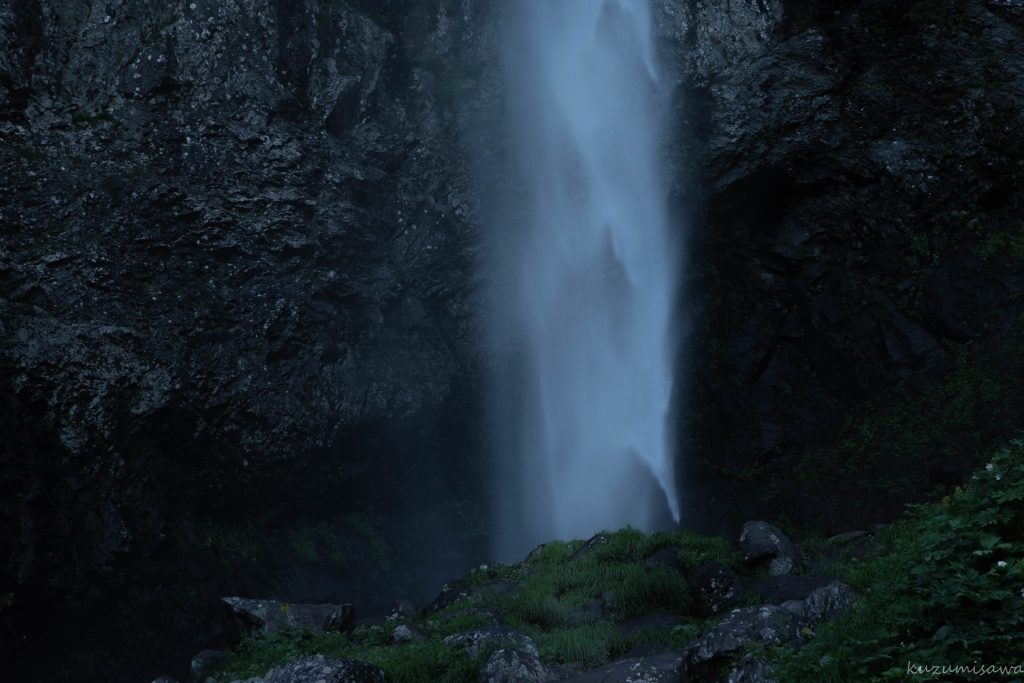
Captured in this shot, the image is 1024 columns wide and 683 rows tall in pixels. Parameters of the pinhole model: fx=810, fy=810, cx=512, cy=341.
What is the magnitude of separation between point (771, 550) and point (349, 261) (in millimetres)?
8764

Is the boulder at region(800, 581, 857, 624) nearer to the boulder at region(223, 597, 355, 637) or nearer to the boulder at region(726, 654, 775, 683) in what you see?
the boulder at region(726, 654, 775, 683)

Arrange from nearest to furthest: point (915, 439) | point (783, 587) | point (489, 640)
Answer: point (489, 640), point (783, 587), point (915, 439)

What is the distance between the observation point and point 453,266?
1611cm

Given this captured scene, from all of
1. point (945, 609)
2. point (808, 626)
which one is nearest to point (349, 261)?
point (808, 626)

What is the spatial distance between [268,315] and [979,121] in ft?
44.4

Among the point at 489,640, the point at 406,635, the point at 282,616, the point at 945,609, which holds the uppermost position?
the point at 282,616

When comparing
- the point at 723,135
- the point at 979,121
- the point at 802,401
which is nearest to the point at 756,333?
the point at 802,401

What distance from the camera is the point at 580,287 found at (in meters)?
17.5

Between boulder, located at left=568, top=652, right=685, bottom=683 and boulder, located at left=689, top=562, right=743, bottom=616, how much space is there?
109 inches

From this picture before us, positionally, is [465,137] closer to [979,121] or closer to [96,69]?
[96,69]

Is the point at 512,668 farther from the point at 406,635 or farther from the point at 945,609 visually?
the point at 945,609

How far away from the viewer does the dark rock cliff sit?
11.9 metres

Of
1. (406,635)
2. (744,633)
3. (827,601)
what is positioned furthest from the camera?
(406,635)

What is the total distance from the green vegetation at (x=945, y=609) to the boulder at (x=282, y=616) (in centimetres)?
612
